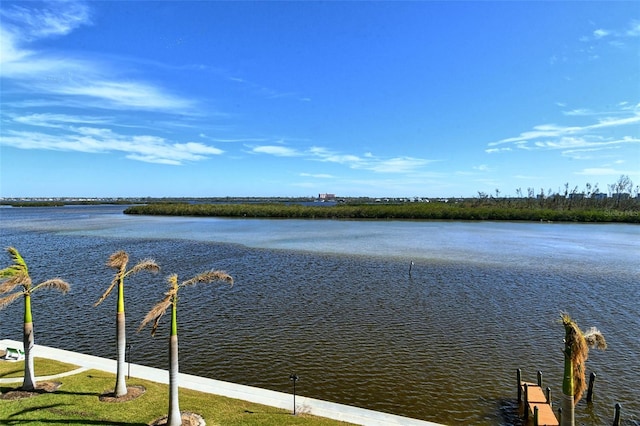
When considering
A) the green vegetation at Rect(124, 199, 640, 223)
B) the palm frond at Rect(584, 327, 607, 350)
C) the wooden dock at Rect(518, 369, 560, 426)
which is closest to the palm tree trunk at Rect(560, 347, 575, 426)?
the palm frond at Rect(584, 327, 607, 350)

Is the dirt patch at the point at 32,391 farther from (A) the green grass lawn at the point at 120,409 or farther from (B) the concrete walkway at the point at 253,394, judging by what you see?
(B) the concrete walkway at the point at 253,394

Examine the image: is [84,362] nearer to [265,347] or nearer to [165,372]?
[165,372]

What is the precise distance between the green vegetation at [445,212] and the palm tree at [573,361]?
99.8m

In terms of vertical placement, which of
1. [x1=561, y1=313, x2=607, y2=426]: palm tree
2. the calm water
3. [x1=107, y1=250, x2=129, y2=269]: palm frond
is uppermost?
[x1=107, y1=250, x2=129, y2=269]: palm frond

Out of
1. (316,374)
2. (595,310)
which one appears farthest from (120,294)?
(595,310)

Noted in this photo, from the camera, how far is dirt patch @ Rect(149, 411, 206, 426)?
1023 centimetres

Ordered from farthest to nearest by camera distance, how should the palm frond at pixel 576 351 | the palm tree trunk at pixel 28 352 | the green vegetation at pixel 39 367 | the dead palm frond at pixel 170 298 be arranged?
the green vegetation at pixel 39 367 < the palm tree trunk at pixel 28 352 < the dead palm frond at pixel 170 298 < the palm frond at pixel 576 351

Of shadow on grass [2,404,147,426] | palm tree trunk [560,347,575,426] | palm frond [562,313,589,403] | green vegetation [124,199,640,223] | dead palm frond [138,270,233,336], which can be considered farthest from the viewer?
green vegetation [124,199,640,223]

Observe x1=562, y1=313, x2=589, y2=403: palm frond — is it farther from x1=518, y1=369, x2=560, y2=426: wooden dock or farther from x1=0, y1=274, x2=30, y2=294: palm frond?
x1=0, y1=274, x2=30, y2=294: palm frond

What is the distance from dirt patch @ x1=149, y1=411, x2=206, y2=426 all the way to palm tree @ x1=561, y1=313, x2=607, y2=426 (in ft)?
28.4

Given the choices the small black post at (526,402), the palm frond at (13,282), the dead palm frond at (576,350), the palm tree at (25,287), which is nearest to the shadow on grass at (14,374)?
the palm tree at (25,287)

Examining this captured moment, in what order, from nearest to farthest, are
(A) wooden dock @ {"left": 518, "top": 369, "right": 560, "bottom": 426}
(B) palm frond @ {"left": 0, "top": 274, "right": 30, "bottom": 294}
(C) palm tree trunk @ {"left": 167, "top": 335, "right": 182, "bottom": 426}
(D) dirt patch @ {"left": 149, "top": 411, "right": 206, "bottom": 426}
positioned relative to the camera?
1. (C) palm tree trunk @ {"left": 167, "top": 335, "right": 182, "bottom": 426}
2. (D) dirt patch @ {"left": 149, "top": 411, "right": 206, "bottom": 426}
3. (B) palm frond @ {"left": 0, "top": 274, "right": 30, "bottom": 294}
4. (A) wooden dock @ {"left": 518, "top": 369, "right": 560, "bottom": 426}

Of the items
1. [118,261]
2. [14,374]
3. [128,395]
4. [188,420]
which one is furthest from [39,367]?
[188,420]

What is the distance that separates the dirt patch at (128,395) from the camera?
11.5 m
